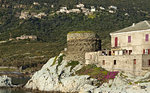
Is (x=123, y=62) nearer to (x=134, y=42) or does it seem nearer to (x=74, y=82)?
(x=134, y=42)

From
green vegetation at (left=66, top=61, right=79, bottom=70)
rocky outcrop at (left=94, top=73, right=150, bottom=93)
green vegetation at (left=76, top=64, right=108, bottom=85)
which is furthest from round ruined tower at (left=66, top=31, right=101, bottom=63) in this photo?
rocky outcrop at (left=94, top=73, right=150, bottom=93)

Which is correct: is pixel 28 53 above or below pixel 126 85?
below

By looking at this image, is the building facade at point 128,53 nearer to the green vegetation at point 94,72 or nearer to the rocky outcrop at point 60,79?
the green vegetation at point 94,72

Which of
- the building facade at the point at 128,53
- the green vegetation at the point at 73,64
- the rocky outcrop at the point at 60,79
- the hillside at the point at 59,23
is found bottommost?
the hillside at the point at 59,23

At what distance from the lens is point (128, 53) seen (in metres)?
53.3

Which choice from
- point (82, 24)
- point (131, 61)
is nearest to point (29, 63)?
point (82, 24)

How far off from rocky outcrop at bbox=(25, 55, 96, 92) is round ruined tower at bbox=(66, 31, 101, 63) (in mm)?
1945

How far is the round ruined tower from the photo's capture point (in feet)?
187

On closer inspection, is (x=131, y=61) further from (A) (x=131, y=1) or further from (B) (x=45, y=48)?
(A) (x=131, y=1)

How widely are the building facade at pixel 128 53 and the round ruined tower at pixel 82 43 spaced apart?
4.64 feet

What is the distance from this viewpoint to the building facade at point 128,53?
154ft

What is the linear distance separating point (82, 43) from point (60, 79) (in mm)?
7716

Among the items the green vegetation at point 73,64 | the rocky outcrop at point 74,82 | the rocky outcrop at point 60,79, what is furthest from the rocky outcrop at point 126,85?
the green vegetation at point 73,64

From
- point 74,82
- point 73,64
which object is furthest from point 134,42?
point 73,64
